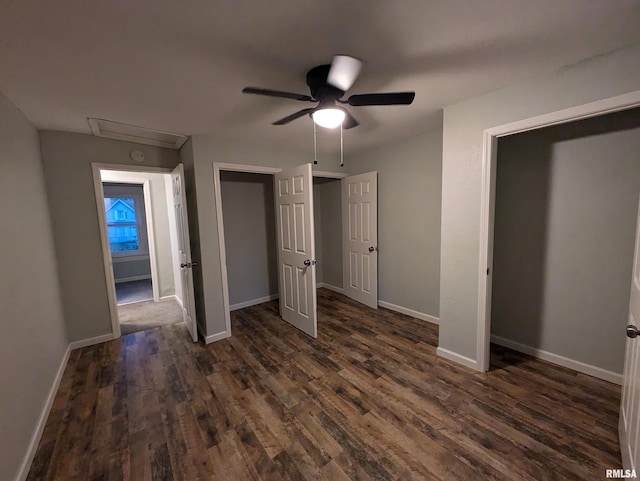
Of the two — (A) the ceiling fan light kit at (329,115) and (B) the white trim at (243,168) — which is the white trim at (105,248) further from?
(A) the ceiling fan light kit at (329,115)

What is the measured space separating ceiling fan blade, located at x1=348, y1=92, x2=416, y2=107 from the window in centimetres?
643

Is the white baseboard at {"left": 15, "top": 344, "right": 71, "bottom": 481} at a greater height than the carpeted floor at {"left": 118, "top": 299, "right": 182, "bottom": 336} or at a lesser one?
greater

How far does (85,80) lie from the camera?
5.48ft

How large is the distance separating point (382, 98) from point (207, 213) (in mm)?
2176

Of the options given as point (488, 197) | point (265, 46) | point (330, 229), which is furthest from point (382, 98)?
point (330, 229)

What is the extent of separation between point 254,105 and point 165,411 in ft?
8.12

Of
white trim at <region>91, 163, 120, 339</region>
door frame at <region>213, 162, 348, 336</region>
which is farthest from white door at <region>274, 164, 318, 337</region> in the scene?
white trim at <region>91, 163, 120, 339</region>

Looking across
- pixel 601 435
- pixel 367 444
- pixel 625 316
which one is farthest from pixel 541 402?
pixel 367 444

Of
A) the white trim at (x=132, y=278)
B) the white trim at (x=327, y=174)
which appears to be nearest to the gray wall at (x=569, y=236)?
the white trim at (x=327, y=174)

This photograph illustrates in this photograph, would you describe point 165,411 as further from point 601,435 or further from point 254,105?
point 601,435

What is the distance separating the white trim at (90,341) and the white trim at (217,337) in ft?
3.90

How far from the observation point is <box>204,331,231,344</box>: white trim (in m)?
2.93

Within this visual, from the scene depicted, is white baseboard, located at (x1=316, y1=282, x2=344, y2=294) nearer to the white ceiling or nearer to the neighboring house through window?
the white ceiling

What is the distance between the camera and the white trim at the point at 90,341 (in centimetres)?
283
